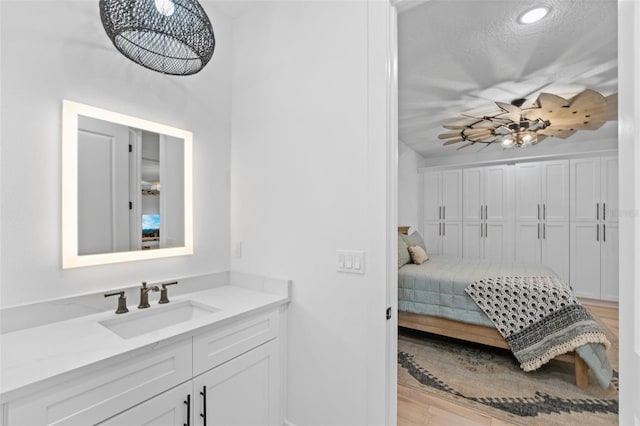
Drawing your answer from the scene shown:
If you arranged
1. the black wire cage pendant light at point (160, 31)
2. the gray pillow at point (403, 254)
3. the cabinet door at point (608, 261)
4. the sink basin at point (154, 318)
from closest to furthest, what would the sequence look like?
1. the black wire cage pendant light at point (160, 31)
2. the sink basin at point (154, 318)
3. the gray pillow at point (403, 254)
4. the cabinet door at point (608, 261)

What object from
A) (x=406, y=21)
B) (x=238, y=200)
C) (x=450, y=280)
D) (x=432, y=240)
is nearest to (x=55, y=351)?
(x=238, y=200)

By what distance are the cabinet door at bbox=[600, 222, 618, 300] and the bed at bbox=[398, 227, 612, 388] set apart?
1.74 m

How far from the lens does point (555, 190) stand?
180 inches

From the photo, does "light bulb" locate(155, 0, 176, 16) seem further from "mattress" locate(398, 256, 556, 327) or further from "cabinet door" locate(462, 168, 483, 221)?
"cabinet door" locate(462, 168, 483, 221)

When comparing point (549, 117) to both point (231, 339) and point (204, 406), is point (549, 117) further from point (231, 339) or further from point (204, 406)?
point (204, 406)

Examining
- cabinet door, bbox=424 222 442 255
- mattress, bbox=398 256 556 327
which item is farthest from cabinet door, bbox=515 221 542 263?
mattress, bbox=398 256 556 327

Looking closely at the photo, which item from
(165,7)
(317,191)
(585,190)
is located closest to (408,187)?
(585,190)

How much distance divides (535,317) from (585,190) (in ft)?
10.1

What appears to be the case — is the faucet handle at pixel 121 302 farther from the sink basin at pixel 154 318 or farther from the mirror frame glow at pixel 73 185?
the mirror frame glow at pixel 73 185

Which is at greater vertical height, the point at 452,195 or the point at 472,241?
the point at 452,195

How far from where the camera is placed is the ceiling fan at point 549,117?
2646 millimetres

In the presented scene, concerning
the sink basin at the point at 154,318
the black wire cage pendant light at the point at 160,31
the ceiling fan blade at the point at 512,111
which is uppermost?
the ceiling fan blade at the point at 512,111

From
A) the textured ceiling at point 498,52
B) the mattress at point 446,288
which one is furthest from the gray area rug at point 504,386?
the textured ceiling at point 498,52

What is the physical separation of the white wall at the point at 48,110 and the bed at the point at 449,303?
7.55ft
